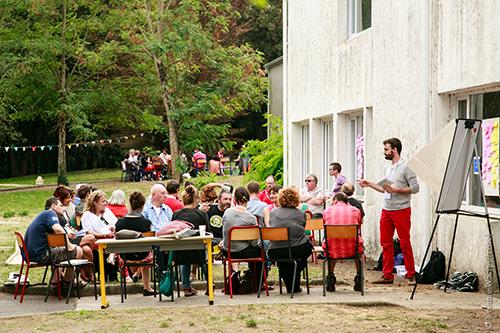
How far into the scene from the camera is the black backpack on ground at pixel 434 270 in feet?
52.2

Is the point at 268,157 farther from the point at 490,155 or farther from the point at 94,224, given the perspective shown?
the point at 490,155

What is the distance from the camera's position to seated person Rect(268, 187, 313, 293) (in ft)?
48.8

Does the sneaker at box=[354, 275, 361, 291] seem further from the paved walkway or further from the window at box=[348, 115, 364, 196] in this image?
the window at box=[348, 115, 364, 196]

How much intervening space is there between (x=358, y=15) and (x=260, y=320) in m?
11.1

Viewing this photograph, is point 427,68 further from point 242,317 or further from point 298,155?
point 298,155

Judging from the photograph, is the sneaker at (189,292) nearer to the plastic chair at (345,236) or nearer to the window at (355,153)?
the plastic chair at (345,236)

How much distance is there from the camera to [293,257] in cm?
1484

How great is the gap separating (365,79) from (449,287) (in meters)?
6.40

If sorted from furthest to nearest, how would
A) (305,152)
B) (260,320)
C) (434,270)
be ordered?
(305,152)
(434,270)
(260,320)

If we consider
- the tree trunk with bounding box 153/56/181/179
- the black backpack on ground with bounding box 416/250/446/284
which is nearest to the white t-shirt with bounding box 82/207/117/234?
the black backpack on ground with bounding box 416/250/446/284

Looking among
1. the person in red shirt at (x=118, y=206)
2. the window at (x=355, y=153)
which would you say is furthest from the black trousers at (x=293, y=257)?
the window at (x=355, y=153)

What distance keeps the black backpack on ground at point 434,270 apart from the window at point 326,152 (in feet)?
27.8

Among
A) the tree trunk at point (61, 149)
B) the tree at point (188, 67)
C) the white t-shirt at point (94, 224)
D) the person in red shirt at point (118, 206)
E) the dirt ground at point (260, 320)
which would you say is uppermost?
the tree at point (188, 67)

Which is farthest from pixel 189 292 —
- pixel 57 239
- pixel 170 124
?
pixel 170 124
